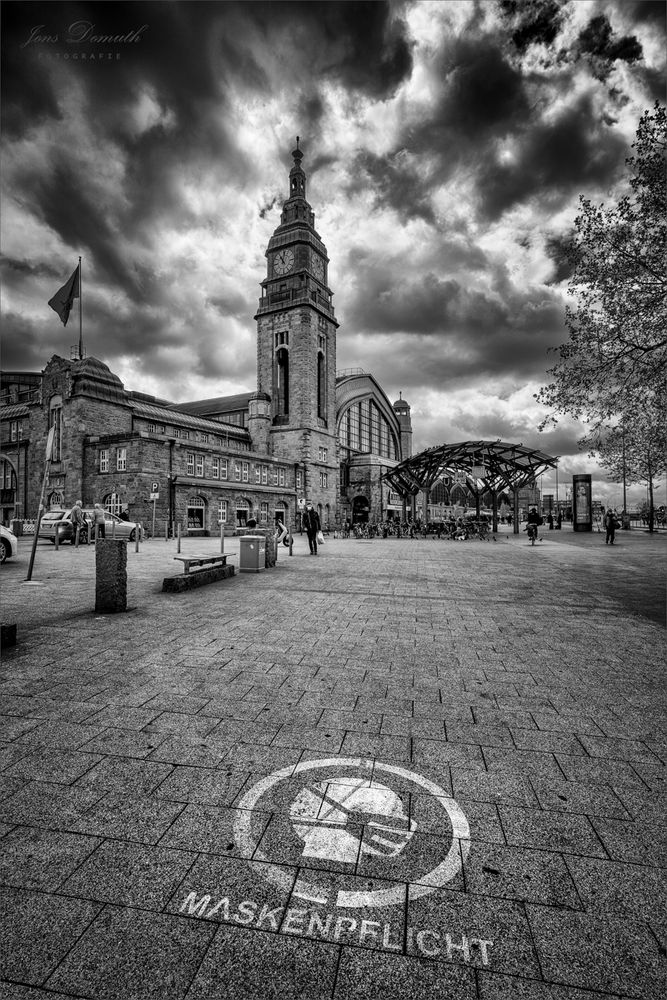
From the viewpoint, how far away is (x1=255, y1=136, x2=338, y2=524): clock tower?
173 feet

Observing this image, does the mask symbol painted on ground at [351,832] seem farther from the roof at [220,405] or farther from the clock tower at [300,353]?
the roof at [220,405]

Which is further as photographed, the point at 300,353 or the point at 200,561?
the point at 300,353

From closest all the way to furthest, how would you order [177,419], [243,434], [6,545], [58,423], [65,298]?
[65,298] < [6,545] < [58,423] < [177,419] < [243,434]

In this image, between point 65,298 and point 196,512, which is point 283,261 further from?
point 65,298

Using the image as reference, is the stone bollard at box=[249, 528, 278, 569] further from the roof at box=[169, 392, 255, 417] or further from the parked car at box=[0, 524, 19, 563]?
the roof at box=[169, 392, 255, 417]

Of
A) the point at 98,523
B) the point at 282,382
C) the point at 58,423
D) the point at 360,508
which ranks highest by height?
the point at 282,382

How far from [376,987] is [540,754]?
6.58ft

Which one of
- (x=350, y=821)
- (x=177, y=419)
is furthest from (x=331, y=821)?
(x=177, y=419)

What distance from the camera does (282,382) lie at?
184 feet

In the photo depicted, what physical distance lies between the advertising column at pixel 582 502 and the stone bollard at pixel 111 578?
130 ft

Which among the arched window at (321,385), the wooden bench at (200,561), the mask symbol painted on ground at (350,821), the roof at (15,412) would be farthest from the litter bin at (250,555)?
the arched window at (321,385)

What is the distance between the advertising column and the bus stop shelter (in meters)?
6.39

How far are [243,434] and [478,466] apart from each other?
28823 millimetres

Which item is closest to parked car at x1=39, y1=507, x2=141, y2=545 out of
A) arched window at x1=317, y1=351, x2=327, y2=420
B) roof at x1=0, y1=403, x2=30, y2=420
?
roof at x1=0, y1=403, x2=30, y2=420
